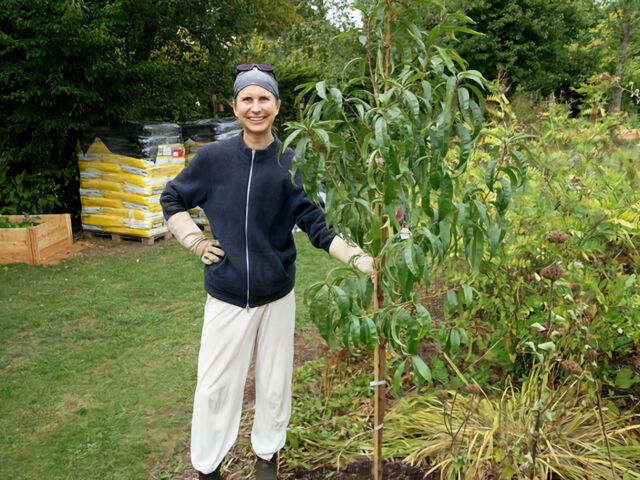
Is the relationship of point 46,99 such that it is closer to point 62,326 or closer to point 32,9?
point 32,9

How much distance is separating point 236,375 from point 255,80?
51.4 inches

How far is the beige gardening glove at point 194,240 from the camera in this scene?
2.39 metres

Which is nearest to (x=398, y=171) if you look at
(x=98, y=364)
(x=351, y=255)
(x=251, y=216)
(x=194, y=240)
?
(x=351, y=255)

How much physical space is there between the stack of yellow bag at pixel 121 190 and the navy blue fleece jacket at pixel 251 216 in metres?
5.15

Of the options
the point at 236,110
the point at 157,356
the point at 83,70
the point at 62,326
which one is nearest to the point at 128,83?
the point at 83,70

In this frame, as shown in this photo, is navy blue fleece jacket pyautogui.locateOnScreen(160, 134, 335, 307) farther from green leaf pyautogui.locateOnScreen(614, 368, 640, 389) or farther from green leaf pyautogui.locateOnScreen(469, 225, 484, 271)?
green leaf pyautogui.locateOnScreen(614, 368, 640, 389)

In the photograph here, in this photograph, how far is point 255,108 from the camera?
2.35 m

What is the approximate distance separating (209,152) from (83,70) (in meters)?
5.37

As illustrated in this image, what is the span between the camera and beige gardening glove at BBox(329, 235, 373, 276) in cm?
203

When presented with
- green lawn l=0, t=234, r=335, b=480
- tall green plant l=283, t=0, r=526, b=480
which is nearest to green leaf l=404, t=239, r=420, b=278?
tall green plant l=283, t=0, r=526, b=480

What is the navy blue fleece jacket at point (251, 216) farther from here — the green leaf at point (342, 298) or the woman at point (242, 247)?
the green leaf at point (342, 298)

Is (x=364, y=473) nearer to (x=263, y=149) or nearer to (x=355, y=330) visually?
(x=355, y=330)

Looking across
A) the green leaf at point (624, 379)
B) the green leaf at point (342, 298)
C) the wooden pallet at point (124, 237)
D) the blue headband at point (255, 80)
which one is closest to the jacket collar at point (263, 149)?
the blue headband at point (255, 80)

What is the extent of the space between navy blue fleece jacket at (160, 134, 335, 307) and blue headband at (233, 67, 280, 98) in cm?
22
